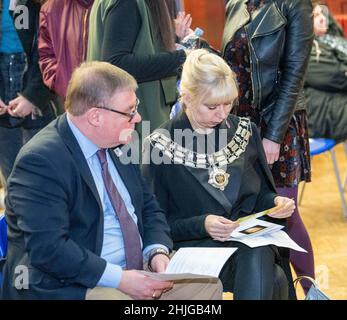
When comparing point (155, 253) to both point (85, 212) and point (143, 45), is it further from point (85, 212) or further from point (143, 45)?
point (143, 45)

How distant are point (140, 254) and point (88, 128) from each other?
0.46m

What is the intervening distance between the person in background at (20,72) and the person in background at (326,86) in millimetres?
2039

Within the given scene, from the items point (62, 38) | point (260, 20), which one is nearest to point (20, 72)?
point (62, 38)

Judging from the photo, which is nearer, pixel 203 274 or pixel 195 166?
pixel 203 274

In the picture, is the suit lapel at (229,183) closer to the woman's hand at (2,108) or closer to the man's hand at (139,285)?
the man's hand at (139,285)

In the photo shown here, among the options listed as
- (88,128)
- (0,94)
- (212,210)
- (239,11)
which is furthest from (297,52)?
(0,94)

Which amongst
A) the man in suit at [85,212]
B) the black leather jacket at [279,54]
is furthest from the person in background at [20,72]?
the man in suit at [85,212]

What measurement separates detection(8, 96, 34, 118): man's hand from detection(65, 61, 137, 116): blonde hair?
113 centimetres

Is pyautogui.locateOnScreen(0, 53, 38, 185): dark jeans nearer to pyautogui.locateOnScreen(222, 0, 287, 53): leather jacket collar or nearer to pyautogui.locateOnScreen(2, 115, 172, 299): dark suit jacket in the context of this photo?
pyautogui.locateOnScreen(222, 0, 287, 53): leather jacket collar

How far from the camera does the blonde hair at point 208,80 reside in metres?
2.90

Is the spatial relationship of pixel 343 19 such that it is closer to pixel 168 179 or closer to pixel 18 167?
pixel 168 179

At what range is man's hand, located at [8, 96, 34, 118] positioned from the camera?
11.8 ft

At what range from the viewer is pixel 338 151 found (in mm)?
6602

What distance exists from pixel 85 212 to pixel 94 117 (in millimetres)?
302
